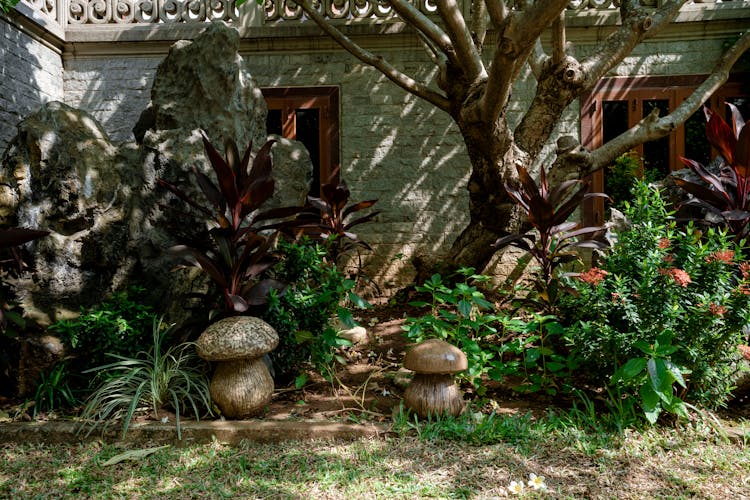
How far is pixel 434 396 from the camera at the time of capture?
295 centimetres

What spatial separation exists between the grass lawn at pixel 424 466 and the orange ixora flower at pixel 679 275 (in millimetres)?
782

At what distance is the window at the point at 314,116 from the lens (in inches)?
273

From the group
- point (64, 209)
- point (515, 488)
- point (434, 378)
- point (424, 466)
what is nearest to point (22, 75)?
point (64, 209)

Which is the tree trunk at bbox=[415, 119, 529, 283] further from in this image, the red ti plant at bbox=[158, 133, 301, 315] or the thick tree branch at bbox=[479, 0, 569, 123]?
the red ti plant at bbox=[158, 133, 301, 315]

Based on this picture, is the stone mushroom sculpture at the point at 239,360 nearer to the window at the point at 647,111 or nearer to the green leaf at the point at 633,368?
the green leaf at the point at 633,368

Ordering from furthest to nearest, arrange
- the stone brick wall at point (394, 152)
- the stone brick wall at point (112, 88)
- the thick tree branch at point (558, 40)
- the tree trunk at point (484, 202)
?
the stone brick wall at point (112, 88) < the stone brick wall at point (394, 152) < the tree trunk at point (484, 202) < the thick tree branch at point (558, 40)

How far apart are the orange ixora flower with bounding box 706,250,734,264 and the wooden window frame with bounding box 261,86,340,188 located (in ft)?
15.4

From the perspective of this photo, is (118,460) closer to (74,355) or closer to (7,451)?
(7,451)

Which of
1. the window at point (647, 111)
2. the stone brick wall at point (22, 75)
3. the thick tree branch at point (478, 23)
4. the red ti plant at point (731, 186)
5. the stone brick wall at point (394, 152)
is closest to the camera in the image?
the red ti plant at point (731, 186)

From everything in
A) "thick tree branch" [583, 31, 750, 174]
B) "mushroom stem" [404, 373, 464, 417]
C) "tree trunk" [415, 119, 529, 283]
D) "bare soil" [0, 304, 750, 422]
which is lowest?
"bare soil" [0, 304, 750, 422]

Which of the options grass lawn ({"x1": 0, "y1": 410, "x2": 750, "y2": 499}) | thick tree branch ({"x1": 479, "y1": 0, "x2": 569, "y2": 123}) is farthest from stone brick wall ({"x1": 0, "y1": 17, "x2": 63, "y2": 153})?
thick tree branch ({"x1": 479, "y1": 0, "x2": 569, "y2": 123})

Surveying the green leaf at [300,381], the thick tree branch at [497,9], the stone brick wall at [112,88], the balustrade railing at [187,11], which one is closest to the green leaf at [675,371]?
the green leaf at [300,381]

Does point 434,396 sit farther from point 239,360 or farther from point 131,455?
point 131,455

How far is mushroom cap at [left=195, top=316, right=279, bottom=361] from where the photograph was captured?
9.46ft
